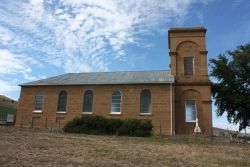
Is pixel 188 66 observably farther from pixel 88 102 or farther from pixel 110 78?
pixel 88 102

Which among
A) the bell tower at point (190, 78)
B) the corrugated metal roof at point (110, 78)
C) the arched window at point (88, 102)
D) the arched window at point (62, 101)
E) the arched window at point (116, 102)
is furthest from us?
the arched window at point (62, 101)

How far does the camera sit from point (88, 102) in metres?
30.5

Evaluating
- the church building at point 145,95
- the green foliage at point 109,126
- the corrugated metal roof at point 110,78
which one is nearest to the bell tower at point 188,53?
the church building at point 145,95

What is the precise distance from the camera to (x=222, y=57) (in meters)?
31.1

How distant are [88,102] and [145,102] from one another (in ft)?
22.2

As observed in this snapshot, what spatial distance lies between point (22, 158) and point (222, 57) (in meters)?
27.1

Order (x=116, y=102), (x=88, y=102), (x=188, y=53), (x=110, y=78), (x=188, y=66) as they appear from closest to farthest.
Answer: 1. (x=116, y=102)
2. (x=188, y=66)
3. (x=188, y=53)
4. (x=88, y=102)
5. (x=110, y=78)

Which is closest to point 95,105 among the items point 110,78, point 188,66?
point 110,78

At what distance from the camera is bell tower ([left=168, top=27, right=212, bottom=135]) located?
27402mm

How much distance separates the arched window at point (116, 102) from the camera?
29.3 metres

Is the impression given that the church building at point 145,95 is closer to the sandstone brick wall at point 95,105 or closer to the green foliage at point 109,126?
the sandstone brick wall at point 95,105

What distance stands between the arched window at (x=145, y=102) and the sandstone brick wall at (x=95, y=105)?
0.42m

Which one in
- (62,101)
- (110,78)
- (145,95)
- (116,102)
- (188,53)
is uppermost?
(188,53)

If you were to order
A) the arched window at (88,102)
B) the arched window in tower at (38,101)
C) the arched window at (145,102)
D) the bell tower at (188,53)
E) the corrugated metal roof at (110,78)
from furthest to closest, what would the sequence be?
the arched window in tower at (38,101)
the arched window at (88,102)
the corrugated metal roof at (110,78)
the bell tower at (188,53)
the arched window at (145,102)
